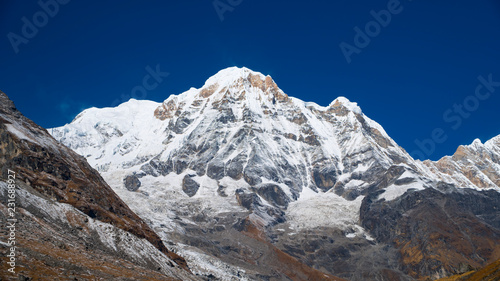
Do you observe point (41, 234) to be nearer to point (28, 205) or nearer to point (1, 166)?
point (28, 205)

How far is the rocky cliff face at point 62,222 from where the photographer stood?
99.4 meters

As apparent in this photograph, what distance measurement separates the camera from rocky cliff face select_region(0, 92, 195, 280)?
3912 inches

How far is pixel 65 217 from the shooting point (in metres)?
147

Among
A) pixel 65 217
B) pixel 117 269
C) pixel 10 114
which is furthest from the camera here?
pixel 10 114

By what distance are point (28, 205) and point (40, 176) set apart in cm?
3648

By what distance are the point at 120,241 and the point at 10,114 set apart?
90.4m

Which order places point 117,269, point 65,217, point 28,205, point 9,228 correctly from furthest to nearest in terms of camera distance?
point 65,217, point 28,205, point 117,269, point 9,228

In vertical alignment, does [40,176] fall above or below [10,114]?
below

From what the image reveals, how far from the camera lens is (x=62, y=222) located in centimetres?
14225

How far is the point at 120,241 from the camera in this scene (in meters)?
152

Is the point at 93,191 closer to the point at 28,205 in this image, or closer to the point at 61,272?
the point at 28,205

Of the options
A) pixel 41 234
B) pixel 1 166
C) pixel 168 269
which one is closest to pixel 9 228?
pixel 41 234

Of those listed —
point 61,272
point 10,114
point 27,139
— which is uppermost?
point 10,114

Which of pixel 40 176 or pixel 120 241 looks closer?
pixel 120 241
